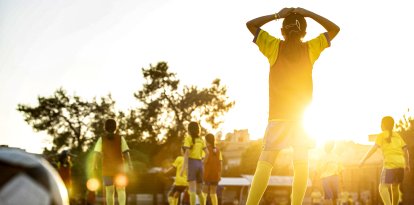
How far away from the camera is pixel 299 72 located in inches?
209

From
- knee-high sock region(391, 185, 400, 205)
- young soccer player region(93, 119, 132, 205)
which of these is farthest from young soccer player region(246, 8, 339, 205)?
knee-high sock region(391, 185, 400, 205)

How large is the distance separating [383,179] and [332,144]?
3.90 m

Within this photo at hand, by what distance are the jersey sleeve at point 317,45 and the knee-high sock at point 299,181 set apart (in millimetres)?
1003

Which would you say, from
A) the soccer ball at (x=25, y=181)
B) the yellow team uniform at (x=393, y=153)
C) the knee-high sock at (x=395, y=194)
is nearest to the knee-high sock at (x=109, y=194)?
the knee-high sock at (x=395, y=194)

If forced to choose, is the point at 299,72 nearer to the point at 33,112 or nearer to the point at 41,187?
the point at 41,187

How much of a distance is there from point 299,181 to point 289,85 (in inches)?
34.6

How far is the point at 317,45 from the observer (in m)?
5.45

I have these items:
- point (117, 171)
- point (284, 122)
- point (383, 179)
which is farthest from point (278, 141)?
point (383, 179)

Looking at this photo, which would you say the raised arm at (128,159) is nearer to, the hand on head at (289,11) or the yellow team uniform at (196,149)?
the yellow team uniform at (196,149)

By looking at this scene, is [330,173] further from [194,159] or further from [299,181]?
[299,181]

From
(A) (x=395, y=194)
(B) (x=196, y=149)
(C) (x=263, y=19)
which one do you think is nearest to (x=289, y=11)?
(C) (x=263, y=19)

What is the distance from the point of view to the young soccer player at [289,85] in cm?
510

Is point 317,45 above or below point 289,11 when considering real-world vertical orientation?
below

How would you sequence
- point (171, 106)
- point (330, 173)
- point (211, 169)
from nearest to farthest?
point (211, 169) < point (330, 173) < point (171, 106)
